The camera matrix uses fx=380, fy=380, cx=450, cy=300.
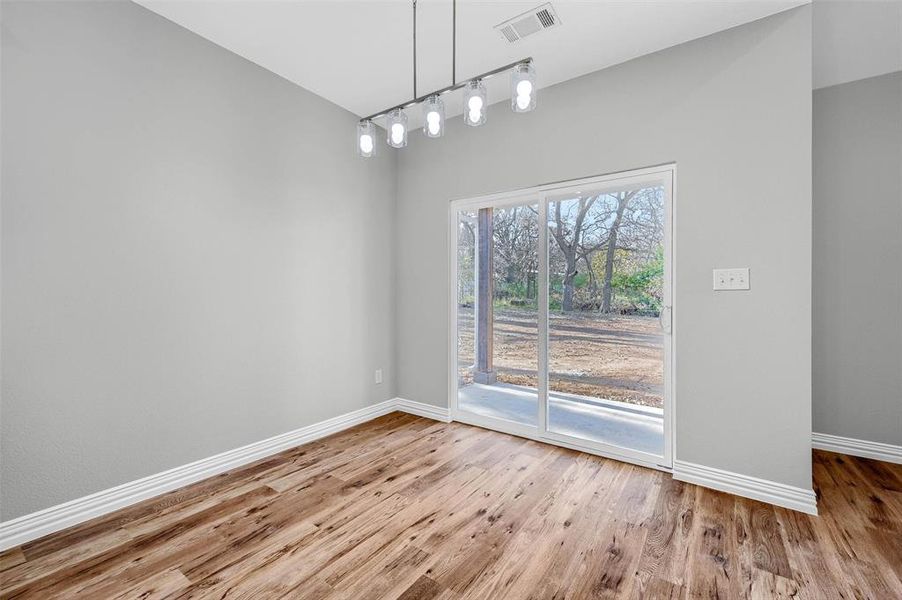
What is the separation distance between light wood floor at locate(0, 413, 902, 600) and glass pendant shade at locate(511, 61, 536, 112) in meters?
2.10

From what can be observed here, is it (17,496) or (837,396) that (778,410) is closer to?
(837,396)

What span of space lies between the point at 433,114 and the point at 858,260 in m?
3.16

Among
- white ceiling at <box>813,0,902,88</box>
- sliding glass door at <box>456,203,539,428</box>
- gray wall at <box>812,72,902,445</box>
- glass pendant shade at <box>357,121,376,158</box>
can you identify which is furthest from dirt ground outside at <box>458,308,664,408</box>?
white ceiling at <box>813,0,902,88</box>

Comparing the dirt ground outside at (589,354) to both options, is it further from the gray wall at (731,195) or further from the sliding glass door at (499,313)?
the gray wall at (731,195)

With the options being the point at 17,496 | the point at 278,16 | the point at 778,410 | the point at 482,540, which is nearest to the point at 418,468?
the point at 482,540

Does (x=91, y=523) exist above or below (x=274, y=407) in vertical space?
below

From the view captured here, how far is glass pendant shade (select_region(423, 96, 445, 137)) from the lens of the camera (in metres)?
1.97

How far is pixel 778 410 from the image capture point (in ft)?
7.07

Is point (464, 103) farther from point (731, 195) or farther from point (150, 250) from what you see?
point (150, 250)

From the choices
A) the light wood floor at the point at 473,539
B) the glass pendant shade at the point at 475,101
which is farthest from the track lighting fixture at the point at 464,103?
the light wood floor at the point at 473,539

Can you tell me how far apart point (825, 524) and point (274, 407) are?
3347mm

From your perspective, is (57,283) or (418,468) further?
(418,468)

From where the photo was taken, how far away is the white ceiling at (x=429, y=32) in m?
2.14

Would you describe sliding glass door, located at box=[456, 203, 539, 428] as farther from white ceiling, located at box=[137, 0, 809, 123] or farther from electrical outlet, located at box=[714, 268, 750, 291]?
electrical outlet, located at box=[714, 268, 750, 291]
